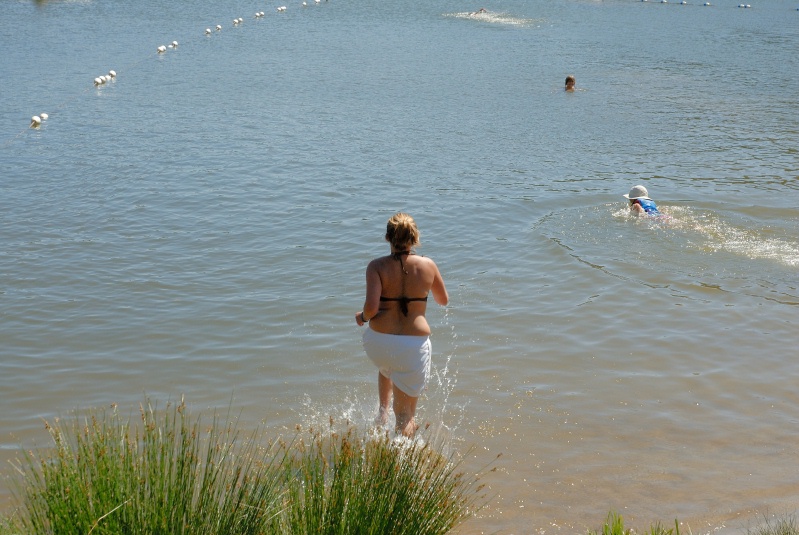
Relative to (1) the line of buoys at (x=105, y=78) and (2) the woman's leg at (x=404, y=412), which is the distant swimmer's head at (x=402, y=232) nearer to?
(2) the woman's leg at (x=404, y=412)

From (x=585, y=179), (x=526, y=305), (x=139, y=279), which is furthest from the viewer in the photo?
(x=585, y=179)

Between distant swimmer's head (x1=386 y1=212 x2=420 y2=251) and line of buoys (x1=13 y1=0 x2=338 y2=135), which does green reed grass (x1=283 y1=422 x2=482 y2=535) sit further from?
line of buoys (x1=13 y1=0 x2=338 y2=135)

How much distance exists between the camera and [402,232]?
6047 millimetres

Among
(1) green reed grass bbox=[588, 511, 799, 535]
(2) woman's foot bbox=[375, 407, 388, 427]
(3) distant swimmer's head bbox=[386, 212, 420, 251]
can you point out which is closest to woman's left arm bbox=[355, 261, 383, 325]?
(3) distant swimmer's head bbox=[386, 212, 420, 251]

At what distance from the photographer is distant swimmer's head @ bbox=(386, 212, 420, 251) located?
604cm

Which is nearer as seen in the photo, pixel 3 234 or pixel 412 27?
pixel 3 234

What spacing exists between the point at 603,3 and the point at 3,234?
49949mm

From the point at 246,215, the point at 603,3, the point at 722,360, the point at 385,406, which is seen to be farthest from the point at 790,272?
the point at 603,3

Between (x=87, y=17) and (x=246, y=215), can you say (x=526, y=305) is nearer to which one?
(x=246, y=215)

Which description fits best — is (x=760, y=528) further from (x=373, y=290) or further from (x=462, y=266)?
(x=462, y=266)

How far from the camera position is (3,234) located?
40.5 feet

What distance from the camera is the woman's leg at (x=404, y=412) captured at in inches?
253

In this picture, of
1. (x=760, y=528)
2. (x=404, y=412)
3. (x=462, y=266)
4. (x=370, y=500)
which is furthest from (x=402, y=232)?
(x=462, y=266)

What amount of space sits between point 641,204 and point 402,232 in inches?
305
